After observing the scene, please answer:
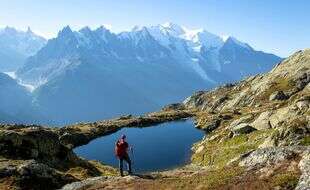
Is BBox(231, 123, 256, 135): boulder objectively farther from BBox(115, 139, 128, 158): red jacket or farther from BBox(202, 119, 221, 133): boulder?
BBox(202, 119, 221, 133): boulder

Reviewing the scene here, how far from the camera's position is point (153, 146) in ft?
475

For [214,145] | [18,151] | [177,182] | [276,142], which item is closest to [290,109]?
[214,145]

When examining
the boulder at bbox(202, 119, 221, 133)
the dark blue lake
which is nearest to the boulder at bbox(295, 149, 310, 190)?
the dark blue lake

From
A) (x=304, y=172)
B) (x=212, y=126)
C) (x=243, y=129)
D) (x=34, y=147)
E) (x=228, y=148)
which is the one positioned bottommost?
(x=304, y=172)

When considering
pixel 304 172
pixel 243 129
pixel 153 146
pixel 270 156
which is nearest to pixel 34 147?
pixel 270 156

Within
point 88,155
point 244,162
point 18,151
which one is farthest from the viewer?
point 88,155

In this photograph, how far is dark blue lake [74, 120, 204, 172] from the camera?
378 feet

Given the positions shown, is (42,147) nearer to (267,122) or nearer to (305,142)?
(305,142)

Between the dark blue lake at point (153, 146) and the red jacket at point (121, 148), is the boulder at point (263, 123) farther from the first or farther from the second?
the red jacket at point (121, 148)

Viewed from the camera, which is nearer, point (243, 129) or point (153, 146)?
point (243, 129)

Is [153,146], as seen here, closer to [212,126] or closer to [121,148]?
[212,126]

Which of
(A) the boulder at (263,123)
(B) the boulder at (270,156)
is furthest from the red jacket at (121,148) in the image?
(A) the boulder at (263,123)

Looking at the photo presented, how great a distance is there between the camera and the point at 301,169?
37.6 meters

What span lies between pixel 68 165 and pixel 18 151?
9016mm
